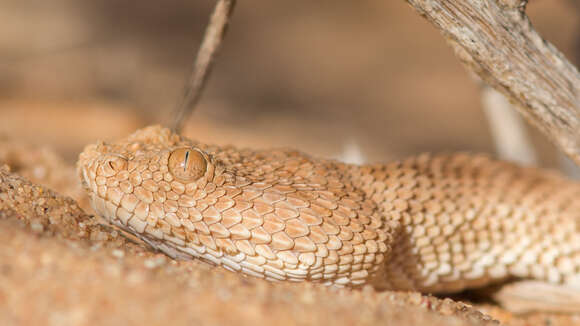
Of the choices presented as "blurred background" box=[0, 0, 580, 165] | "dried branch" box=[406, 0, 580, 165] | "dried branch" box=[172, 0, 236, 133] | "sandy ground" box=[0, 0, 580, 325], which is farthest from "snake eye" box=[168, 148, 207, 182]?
"blurred background" box=[0, 0, 580, 165]

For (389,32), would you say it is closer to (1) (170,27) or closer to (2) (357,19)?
(2) (357,19)

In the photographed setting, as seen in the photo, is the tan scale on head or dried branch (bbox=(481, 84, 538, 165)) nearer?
the tan scale on head

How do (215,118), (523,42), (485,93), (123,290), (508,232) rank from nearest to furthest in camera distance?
(123,290) < (523,42) < (508,232) < (485,93) < (215,118)

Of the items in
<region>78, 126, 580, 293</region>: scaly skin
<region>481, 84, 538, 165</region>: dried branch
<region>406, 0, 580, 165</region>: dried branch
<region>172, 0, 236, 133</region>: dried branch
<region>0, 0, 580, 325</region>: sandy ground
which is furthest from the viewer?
<region>481, 84, 538, 165</region>: dried branch

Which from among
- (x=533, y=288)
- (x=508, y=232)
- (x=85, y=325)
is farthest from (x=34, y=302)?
(x=533, y=288)

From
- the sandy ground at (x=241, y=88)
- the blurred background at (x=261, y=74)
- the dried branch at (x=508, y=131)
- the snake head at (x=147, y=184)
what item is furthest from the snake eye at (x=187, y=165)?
the blurred background at (x=261, y=74)

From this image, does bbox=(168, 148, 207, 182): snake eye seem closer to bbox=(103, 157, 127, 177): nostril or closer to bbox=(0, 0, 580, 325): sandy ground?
bbox=(103, 157, 127, 177): nostril

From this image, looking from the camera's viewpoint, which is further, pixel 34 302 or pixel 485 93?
pixel 485 93

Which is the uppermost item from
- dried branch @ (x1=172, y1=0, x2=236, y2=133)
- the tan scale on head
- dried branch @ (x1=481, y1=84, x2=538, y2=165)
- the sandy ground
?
the sandy ground
